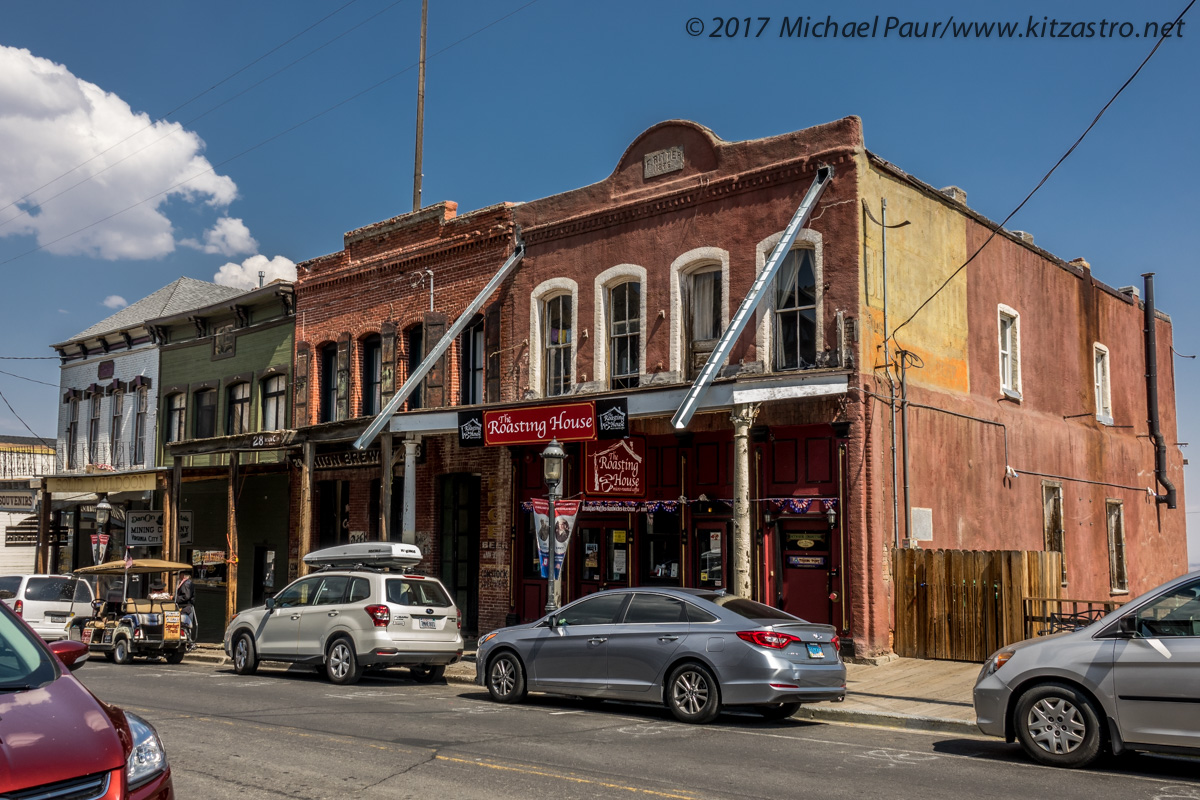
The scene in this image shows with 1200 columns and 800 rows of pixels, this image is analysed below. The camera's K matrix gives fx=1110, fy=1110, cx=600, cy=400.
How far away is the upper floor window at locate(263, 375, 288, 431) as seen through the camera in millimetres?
28219

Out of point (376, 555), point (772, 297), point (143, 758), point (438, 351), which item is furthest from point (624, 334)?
point (143, 758)

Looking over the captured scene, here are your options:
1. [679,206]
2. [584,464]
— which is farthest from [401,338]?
[679,206]

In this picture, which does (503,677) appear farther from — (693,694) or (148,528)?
(148,528)

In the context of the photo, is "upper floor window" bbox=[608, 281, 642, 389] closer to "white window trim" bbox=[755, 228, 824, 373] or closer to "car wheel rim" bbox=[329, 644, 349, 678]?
"white window trim" bbox=[755, 228, 824, 373]

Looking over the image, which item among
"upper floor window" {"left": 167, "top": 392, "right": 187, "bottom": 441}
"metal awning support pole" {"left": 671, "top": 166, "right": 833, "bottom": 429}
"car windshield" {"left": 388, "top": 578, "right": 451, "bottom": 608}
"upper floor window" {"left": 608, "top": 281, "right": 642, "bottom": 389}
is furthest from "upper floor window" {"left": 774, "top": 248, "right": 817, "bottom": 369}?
"upper floor window" {"left": 167, "top": 392, "right": 187, "bottom": 441}

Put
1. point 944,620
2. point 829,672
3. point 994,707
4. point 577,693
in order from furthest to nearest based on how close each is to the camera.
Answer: point 944,620 < point 577,693 < point 829,672 < point 994,707

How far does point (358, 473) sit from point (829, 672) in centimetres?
1598

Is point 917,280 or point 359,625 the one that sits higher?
point 917,280

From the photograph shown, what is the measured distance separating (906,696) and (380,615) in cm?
727

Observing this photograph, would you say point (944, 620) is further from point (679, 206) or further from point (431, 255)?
point (431, 255)

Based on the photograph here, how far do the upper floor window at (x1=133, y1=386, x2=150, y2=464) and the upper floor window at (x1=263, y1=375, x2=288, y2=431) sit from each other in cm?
559

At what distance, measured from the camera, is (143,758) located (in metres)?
5.02

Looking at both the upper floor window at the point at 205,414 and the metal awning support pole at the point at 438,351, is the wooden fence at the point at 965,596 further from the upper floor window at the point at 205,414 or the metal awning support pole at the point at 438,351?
the upper floor window at the point at 205,414

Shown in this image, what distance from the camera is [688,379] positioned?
63.5 feet
